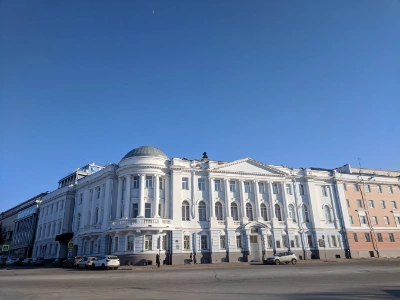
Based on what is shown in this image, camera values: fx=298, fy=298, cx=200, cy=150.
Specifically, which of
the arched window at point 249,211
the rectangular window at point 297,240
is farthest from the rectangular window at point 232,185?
the rectangular window at point 297,240

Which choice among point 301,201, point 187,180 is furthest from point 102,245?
point 301,201

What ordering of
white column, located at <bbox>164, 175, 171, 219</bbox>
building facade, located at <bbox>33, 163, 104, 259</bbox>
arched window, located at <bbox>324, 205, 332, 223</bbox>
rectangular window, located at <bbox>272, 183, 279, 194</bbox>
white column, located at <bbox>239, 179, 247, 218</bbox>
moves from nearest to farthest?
1. white column, located at <bbox>164, 175, 171, 219</bbox>
2. white column, located at <bbox>239, 179, 247, 218</bbox>
3. rectangular window, located at <bbox>272, 183, 279, 194</bbox>
4. arched window, located at <bbox>324, 205, 332, 223</bbox>
5. building facade, located at <bbox>33, 163, 104, 259</bbox>

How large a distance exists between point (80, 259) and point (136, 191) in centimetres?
1057

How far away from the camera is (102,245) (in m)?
40.5

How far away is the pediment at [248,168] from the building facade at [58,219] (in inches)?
1090

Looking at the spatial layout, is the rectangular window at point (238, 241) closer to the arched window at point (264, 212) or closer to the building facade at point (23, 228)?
the arched window at point (264, 212)

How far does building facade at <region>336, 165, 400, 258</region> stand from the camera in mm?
48344

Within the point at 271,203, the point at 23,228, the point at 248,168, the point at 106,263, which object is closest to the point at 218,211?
the point at 248,168

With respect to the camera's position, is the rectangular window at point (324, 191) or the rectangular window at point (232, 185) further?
the rectangular window at point (324, 191)

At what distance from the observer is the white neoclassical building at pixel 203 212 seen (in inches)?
1517

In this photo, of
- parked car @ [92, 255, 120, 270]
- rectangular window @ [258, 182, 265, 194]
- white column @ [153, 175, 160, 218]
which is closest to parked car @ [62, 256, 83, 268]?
parked car @ [92, 255, 120, 270]

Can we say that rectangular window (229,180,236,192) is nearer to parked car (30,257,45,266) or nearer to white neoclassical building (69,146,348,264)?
white neoclassical building (69,146,348,264)

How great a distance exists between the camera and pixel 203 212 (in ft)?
139

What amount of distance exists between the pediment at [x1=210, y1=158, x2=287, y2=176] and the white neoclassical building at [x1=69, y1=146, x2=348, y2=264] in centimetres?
15
